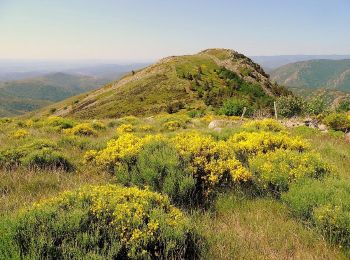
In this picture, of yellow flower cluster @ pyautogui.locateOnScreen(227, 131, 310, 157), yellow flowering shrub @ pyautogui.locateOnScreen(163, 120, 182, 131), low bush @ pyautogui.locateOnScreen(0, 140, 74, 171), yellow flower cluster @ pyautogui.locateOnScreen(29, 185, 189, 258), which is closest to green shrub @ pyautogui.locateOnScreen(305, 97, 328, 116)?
yellow flowering shrub @ pyautogui.locateOnScreen(163, 120, 182, 131)

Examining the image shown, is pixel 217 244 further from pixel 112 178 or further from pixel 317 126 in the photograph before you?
pixel 317 126

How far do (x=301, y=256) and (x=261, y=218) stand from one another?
1.24 m

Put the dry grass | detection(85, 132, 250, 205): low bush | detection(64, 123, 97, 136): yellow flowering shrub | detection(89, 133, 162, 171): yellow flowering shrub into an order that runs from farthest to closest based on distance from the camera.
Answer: detection(64, 123, 97, 136): yellow flowering shrub
detection(89, 133, 162, 171): yellow flowering shrub
detection(85, 132, 250, 205): low bush
the dry grass

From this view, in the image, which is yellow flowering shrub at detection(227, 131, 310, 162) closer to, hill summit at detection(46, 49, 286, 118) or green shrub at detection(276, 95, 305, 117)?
green shrub at detection(276, 95, 305, 117)

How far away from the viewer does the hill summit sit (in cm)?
7031

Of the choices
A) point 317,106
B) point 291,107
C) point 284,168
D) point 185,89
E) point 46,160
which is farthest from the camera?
point 185,89

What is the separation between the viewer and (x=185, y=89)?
77.4 m

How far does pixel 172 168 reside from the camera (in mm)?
6949

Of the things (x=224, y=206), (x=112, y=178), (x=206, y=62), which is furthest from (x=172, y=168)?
(x=206, y=62)

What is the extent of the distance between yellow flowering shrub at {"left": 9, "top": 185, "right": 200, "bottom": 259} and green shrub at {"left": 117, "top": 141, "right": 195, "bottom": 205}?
1525 millimetres

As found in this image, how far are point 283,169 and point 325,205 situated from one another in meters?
1.72

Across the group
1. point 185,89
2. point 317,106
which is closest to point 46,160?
point 317,106

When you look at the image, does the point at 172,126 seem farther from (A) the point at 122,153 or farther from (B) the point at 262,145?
(A) the point at 122,153

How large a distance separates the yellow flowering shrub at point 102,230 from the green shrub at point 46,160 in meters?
4.56
